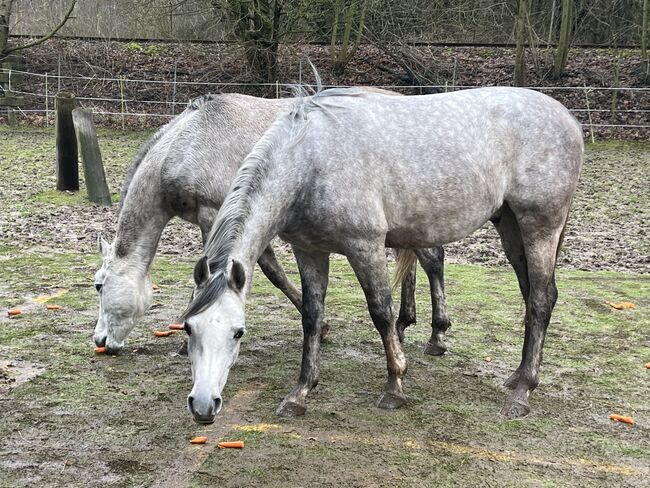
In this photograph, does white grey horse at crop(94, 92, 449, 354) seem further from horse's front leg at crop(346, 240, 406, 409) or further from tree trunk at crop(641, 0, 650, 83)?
tree trunk at crop(641, 0, 650, 83)

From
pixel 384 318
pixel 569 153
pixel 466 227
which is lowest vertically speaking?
pixel 384 318

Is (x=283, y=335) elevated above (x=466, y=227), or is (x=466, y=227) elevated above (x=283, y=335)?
(x=466, y=227)

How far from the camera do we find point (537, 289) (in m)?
4.36

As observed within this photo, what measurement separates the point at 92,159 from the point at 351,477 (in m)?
7.94

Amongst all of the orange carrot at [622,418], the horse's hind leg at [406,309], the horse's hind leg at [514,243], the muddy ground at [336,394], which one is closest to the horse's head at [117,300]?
the muddy ground at [336,394]

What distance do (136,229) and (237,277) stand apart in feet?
5.64

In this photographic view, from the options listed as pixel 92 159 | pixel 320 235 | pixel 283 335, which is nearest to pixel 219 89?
pixel 92 159

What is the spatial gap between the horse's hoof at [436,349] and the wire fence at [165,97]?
41.8 feet

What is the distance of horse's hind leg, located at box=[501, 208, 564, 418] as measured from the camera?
429 centimetres

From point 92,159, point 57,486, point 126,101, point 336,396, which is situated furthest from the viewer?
point 126,101

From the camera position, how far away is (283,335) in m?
5.44

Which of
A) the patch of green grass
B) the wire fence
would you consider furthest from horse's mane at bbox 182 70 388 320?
the wire fence

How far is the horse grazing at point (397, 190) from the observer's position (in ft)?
12.5

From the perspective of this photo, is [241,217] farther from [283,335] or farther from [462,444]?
[283,335]
